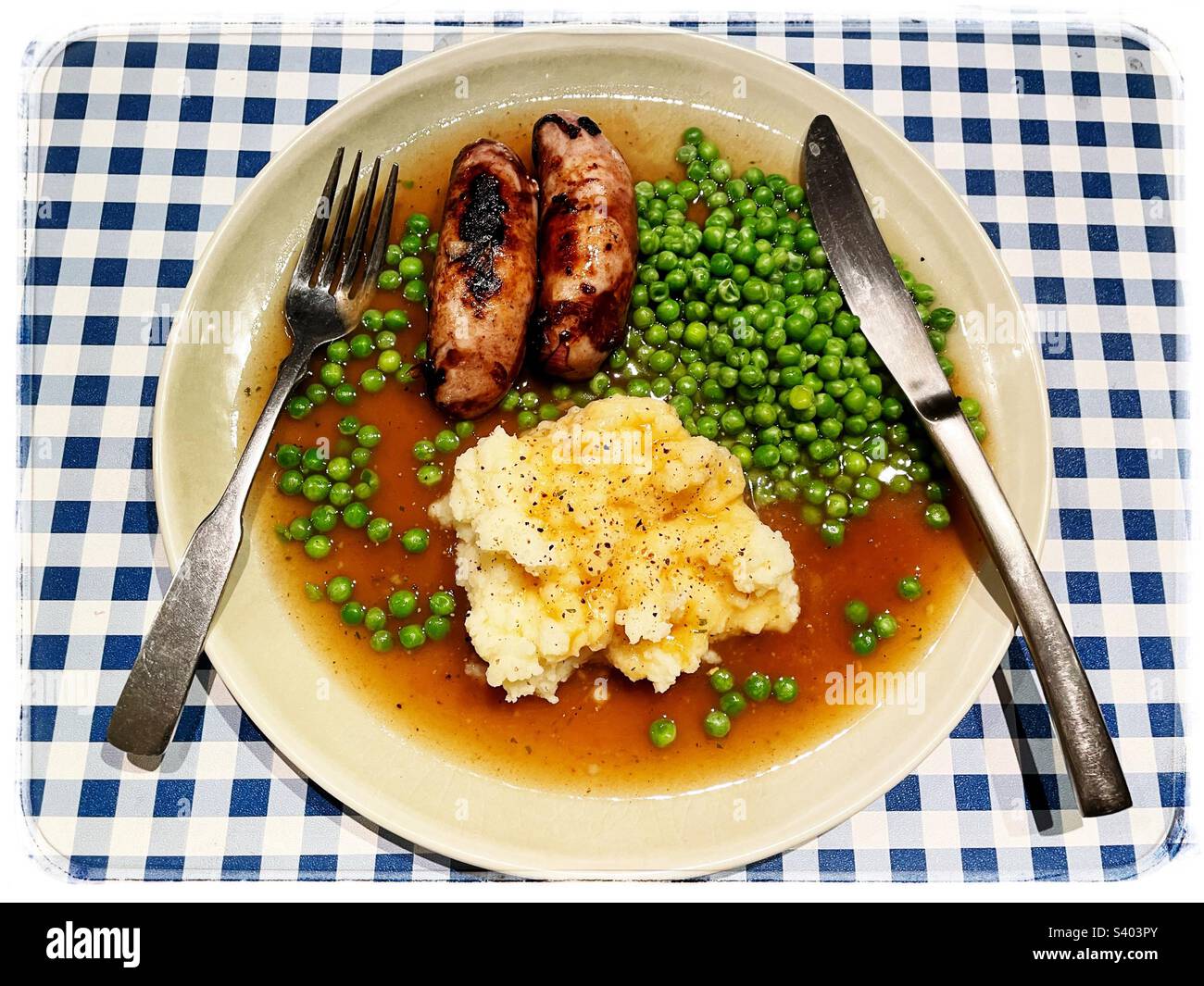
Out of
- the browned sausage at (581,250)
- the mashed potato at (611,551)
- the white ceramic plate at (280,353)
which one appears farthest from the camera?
the browned sausage at (581,250)

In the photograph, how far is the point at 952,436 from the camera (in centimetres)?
374

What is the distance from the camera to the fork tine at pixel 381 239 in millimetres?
3945

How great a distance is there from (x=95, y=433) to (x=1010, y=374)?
154 inches

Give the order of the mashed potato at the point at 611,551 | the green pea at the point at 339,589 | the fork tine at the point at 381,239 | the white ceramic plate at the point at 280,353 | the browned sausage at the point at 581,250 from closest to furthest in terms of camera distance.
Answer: the mashed potato at the point at 611,551, the white ceramic plate at the point at 280,353, the browned sausage at the point at 581,250, the green pea at the point at 339,589, the fork tine at the point at 381,239

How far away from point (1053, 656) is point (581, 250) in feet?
7.85

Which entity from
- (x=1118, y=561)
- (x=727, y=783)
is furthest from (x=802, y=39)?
(x=727, y=783)

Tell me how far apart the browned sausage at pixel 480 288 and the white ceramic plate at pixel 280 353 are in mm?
551

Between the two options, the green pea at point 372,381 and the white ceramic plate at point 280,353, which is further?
the green pea at point 372,381

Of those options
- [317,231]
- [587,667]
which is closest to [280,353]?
[317,231]

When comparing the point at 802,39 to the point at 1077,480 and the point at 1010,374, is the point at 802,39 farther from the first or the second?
the point at 1077,480

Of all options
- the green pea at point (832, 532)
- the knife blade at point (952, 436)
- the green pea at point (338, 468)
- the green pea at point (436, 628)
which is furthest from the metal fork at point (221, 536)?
the green pea at point (832, 532)

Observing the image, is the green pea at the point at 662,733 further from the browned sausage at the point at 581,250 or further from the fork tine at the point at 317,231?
the fork tine at the point at 317,231

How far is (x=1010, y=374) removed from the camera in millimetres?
3969

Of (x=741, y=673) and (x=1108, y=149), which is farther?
(x=1108, y=149)
